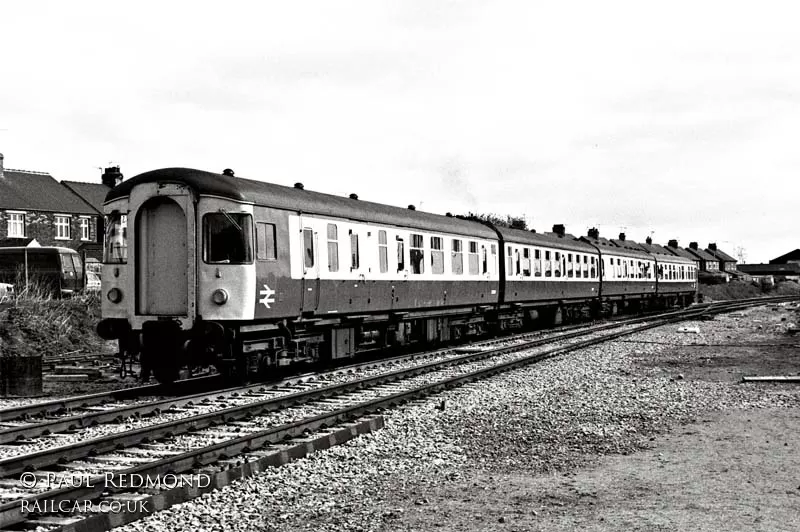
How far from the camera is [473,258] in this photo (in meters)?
23.7

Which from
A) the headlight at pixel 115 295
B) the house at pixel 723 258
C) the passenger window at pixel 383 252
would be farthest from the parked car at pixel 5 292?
the house at pixel 723 258

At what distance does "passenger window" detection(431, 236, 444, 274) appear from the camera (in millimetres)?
21000

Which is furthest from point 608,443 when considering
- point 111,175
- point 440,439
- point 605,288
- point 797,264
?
point 797,264

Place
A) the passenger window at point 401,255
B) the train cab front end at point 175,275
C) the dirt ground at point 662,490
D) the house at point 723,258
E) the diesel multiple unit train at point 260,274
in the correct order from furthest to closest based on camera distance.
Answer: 1. the house at point 723,258
2. the passenger window at point 401,255
3. the diesel multiple unit train at point 260,274
4. the train cab front end at point 175,275
5. the dirt ground at point 662,490

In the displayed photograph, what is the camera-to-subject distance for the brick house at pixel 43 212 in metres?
45.6

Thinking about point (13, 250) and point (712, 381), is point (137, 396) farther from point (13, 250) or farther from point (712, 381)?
point (13, 250)

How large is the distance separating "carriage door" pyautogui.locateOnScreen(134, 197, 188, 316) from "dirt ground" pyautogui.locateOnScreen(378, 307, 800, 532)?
7040mm

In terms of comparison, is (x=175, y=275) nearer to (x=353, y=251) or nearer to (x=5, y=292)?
(x=353, y=251)

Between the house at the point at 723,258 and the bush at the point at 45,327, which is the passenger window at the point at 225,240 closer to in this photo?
the bush at the point at 45,327

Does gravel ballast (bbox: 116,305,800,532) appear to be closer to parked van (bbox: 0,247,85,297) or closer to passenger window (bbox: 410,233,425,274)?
passenger window (bbox: 410,233,425,274)

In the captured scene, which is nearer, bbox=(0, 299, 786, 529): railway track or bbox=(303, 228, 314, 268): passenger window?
bbox=(0, 299, 786, 529): railway track

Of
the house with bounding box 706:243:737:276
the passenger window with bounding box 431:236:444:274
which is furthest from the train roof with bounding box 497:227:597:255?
the house with bounding box 706:243:737:276

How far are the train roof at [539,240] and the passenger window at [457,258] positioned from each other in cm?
407

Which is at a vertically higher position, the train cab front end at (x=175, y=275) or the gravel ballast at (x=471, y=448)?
the train cab front end at (x=175, y=275)
